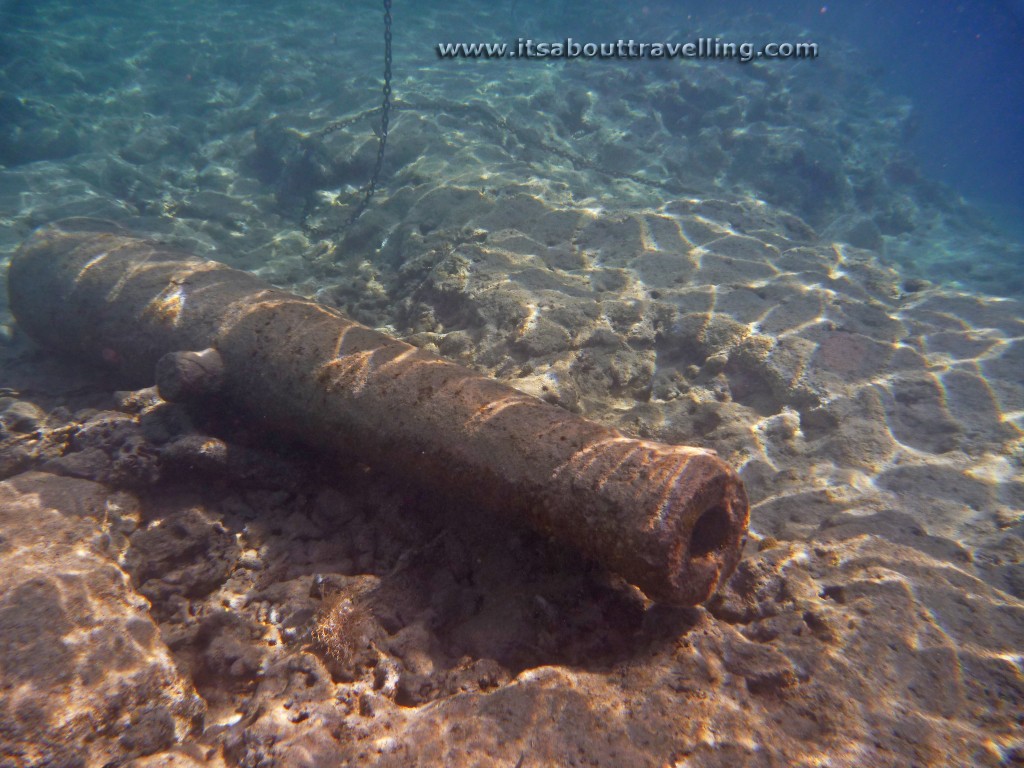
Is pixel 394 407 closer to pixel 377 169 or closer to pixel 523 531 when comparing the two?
pixel 523 531

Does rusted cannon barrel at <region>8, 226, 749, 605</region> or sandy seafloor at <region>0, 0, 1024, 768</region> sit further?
rusted cannon barrel at <region>8, 226, 749, 605</region>

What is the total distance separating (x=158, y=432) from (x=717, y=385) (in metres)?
4.96

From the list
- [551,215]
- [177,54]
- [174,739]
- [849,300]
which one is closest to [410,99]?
[551,215]

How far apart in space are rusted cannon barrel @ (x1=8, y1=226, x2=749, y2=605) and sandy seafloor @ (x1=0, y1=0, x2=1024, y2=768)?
1.05 feet

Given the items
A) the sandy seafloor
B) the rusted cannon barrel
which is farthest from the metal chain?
the rusted cannon barrel

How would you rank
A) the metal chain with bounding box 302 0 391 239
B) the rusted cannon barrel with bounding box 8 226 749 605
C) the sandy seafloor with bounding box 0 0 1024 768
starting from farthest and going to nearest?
the metal chain with bounding box 302 0 391 239
the rusted cannon barrel with bounding box 8 226 749 605
the sandy seafloor with bounding box 0 0 1024 768

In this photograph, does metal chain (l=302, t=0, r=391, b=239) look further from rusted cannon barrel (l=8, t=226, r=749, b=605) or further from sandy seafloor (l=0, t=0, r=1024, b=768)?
rusted cannon barrel (l=8, t=226, r=749, b=605)

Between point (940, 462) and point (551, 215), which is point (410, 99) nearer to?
point (551, 215)

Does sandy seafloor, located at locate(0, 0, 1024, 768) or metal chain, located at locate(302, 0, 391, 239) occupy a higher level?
metal chain, located at locate(302, 0, 391, 239)

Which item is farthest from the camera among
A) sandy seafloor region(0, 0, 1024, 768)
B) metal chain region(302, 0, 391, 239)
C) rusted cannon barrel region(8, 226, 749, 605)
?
metal chain region(302, 0, 391, 239)

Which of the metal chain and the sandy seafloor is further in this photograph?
the metal chain

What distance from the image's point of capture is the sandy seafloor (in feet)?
7.22

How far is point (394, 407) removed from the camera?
3.31 meters

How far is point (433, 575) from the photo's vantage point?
304 cm
